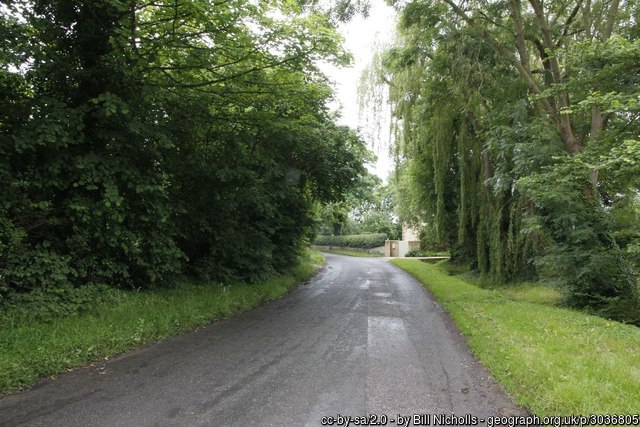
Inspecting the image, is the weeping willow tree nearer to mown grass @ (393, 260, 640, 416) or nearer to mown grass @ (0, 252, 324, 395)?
mown grass @ (393, 260, 640, 416)

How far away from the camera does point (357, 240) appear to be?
5325 centimetres

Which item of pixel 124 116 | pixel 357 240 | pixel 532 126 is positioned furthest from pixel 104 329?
pixel 357 240

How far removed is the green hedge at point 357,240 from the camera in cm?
5050

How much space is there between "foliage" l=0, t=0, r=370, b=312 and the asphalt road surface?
2.25 metres

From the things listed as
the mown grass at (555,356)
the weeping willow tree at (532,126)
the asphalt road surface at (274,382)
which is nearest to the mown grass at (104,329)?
the asphalt road surface at (274,382)

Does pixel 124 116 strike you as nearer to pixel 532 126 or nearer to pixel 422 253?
pixel 532 126

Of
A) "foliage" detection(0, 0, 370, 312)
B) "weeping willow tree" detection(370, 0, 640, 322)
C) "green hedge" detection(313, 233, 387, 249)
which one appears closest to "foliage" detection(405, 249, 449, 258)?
"green hedge" detection(313, 233, 387, 249)

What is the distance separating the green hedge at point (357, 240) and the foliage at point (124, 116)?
37.2 metres

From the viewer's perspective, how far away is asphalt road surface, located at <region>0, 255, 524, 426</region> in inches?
168

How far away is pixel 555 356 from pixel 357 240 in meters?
47.7

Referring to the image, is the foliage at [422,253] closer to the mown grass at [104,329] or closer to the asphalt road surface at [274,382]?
the mown grass at [104,329]

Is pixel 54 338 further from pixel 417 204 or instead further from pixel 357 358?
pixel 417 204

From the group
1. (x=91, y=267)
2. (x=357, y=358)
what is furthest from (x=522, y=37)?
(x=91, y=267)

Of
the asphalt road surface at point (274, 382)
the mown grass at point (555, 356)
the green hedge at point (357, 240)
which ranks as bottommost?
the asphalt road surface at point (274, 382)
